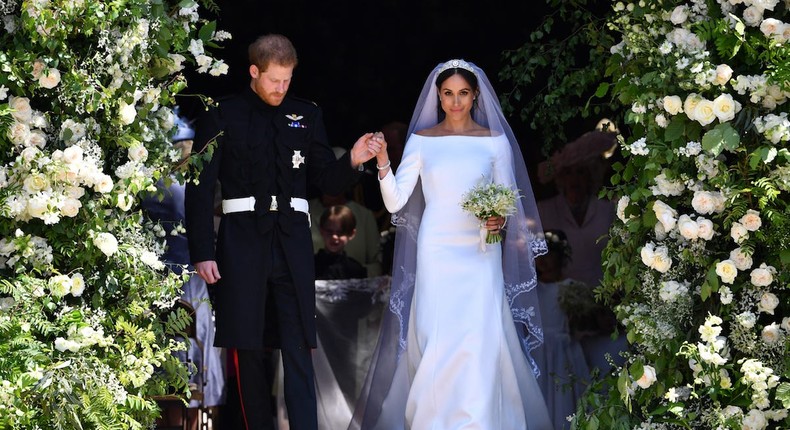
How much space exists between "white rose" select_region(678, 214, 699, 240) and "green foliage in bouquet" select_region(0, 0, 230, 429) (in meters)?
2.11

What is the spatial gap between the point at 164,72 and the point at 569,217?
3.48m

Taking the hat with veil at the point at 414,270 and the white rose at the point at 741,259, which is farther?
the hat with veil at the point at 414,270

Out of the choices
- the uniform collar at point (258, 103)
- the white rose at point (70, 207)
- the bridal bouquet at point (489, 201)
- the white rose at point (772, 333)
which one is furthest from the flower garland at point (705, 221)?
the white rose at point (70, 207)

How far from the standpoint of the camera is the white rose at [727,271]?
497cm

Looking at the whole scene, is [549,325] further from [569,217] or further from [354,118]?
[354,118]

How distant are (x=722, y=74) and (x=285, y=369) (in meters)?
2.38

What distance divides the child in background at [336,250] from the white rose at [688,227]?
3.33m

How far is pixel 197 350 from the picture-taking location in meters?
7.28

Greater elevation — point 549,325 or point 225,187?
point 225,187

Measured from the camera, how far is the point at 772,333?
496 cm

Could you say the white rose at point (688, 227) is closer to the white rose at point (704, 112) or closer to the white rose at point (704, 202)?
the white rose at point (704, 202)

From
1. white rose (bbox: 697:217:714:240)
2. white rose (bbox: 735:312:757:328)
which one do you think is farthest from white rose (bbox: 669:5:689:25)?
white rose (bbox: 735:312:757:328)

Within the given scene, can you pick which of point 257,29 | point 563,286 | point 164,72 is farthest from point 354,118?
point 164,72

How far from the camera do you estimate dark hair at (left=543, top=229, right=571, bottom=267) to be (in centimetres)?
758
